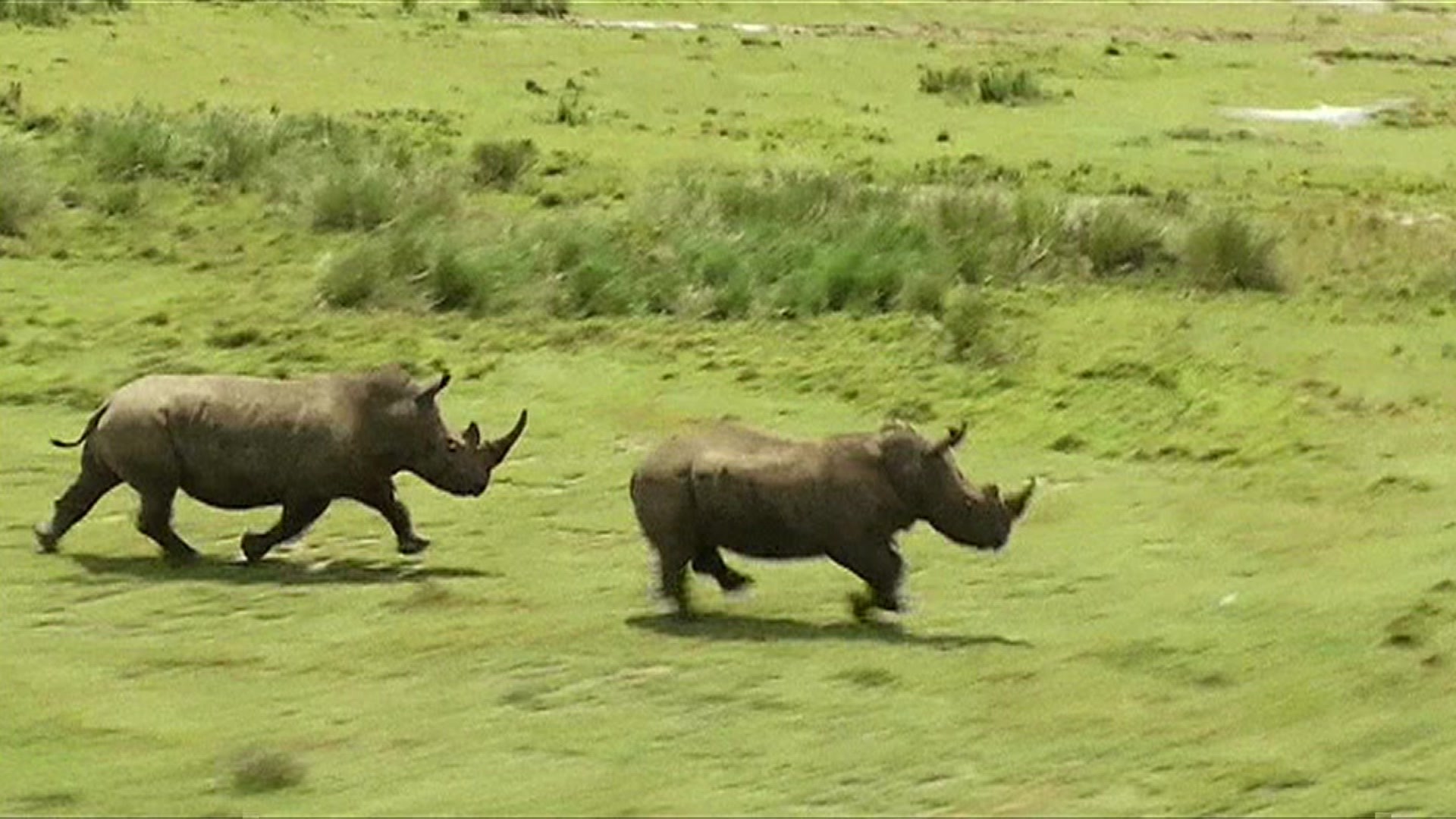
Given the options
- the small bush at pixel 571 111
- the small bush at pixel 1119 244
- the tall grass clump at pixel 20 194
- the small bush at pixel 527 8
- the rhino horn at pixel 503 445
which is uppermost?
the rhino horn at pixel 503 445

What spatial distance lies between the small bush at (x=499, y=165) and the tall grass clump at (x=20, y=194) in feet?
13.8

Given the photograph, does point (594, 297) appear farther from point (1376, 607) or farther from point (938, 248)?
point (1376, 607)

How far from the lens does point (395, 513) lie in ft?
39.4

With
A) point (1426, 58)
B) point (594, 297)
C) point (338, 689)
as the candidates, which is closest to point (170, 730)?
point (338, 689)

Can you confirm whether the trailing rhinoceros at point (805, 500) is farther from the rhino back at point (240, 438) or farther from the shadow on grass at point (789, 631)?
the rhino back at point (240, 438)

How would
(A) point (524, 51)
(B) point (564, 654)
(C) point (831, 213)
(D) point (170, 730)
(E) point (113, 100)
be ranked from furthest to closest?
(A) point (524, 51) → (E) point (113, 100) → (C) point (831, 213) → (B) point (564, 654) → (D) point (170, 730)

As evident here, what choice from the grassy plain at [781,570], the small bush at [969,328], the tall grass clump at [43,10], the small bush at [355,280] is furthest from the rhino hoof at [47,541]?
the tall grass clump at [43,10]

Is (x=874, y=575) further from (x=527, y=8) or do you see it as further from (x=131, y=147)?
(x=527, y=8)

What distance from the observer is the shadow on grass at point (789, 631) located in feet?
33.8

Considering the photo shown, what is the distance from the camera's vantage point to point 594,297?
1927 cm

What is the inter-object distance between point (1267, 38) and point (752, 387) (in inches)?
1467

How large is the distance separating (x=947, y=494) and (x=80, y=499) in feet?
12.5

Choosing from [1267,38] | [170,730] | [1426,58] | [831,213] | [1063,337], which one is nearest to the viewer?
[170,730]

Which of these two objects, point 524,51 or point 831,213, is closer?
point 831,213
